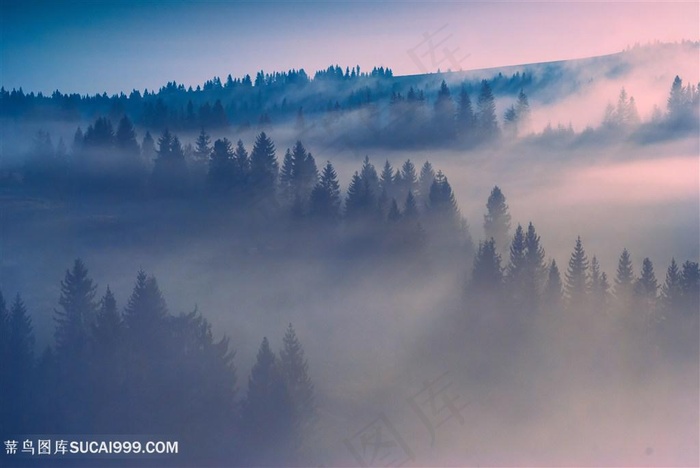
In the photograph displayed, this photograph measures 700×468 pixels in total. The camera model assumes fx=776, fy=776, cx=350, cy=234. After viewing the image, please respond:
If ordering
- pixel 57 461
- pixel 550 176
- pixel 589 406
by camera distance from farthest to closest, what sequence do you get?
1. pixel 550 176
2. pixel 589 406
3. pixel 57 461

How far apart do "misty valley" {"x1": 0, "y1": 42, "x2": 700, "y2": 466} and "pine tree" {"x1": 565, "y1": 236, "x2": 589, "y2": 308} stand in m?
0.12

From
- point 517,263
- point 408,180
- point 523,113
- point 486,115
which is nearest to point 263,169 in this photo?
point 408,180

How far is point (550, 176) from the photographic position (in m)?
45.5

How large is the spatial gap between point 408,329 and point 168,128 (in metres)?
17.6

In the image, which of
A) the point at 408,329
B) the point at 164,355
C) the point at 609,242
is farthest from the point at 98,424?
the point at 609,242

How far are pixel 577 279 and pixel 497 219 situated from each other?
5.67m

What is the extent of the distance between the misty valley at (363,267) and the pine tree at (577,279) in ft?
0.41

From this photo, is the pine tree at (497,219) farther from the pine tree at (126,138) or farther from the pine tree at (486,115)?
the pine tree at (126,138)

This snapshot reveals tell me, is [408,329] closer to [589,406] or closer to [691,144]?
[589,406]

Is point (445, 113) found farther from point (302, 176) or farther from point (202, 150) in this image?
point (202, 150)

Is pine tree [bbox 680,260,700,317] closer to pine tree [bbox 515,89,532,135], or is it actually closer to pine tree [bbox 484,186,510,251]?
pine tree [bbox 484,186,510,251]

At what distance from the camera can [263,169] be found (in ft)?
133

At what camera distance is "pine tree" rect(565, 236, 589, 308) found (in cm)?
3662

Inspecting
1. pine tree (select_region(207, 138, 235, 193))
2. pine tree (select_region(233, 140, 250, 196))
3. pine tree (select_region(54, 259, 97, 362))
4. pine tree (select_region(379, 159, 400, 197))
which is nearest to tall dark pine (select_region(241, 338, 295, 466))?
pine tree (select_region(54, 259, 97, 362))
